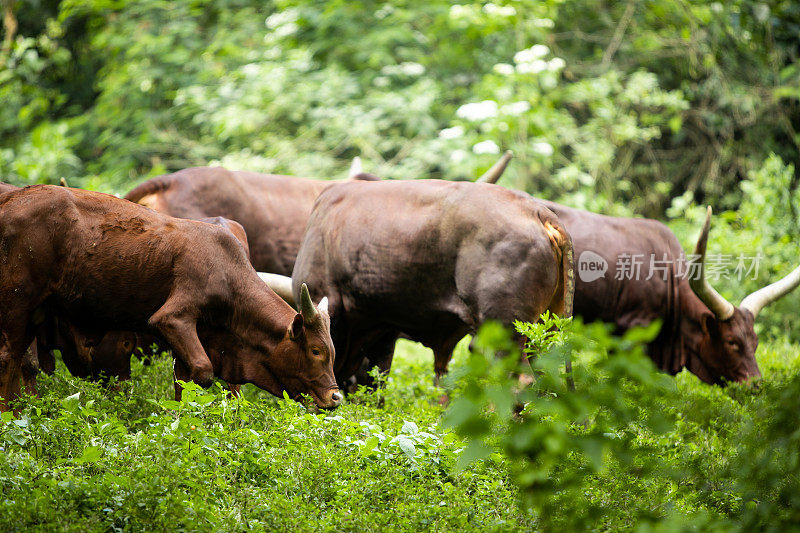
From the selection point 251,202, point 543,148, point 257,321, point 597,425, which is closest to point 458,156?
point 543,148

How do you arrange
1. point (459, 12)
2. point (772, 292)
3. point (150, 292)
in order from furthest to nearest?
point (459, 12), point (772, 292), point (150, 292)

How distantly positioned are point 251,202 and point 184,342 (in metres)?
3.05

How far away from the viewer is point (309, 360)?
5.30m

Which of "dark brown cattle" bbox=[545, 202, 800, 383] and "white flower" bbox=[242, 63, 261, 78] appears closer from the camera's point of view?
"dark brown cattle" bbox=[545, 202, 800, 383]

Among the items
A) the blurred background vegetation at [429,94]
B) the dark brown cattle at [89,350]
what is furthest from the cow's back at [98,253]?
the blurred background vegetation at [429,94]

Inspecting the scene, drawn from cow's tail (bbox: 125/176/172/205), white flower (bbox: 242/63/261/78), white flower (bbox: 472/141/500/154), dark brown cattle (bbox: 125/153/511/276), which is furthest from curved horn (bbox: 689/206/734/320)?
white flower (bbox: 242/63/261/78)

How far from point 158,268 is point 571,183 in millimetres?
9401

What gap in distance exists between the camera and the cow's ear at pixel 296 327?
525 centimetres

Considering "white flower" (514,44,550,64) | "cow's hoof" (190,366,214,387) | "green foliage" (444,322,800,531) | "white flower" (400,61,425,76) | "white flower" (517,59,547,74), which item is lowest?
"white flower" (400,61,425,76)

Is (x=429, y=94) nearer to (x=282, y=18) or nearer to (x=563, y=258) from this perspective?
(x=282, y=18)

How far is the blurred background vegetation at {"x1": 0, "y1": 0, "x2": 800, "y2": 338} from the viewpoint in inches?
529

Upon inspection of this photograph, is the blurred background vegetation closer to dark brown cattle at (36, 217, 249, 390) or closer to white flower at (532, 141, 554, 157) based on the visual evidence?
white flower at (532, 141, 554, 157)

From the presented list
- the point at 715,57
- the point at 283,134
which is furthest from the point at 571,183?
the point at 283,134

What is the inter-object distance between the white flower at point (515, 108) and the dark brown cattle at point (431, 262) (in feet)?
20.6
